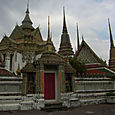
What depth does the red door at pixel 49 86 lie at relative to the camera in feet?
35.2

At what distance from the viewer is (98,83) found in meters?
13.1

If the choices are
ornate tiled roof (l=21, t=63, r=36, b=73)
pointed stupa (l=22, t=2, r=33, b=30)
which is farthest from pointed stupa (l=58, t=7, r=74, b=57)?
ornate tiled roof (l=21, t=63, r=36, b=73)

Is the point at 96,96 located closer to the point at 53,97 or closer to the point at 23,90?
the point at 53,97

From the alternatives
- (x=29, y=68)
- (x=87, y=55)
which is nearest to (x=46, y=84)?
(x=29, y=68)

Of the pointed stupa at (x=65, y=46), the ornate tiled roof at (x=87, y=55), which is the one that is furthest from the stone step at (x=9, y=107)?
the pointed stupa at (x=65, y=46)

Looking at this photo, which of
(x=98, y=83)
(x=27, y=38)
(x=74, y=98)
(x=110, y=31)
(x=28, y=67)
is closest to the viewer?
(x=28, y=67)

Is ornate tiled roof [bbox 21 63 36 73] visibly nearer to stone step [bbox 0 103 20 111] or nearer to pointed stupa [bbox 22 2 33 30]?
stone step [bbox 0 103 20 111]

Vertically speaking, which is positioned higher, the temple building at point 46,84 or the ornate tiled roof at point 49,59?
the ornate tiled roof at point 49,59

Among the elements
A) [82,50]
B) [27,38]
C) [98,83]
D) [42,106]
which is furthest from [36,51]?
[42,106]

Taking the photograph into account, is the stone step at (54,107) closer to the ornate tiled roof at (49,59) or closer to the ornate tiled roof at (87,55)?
the ornate tiled roof at (49,59)

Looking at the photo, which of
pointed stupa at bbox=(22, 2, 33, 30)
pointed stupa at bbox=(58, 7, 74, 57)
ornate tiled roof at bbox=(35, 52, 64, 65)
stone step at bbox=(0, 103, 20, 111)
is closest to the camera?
stone step at bbox=(0, 103, 20, 111)

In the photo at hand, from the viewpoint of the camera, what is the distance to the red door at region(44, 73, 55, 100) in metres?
10.7

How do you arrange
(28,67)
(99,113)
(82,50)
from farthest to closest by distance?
(82,50) < (28,67) < (99,113)

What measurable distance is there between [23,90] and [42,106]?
168 cm
